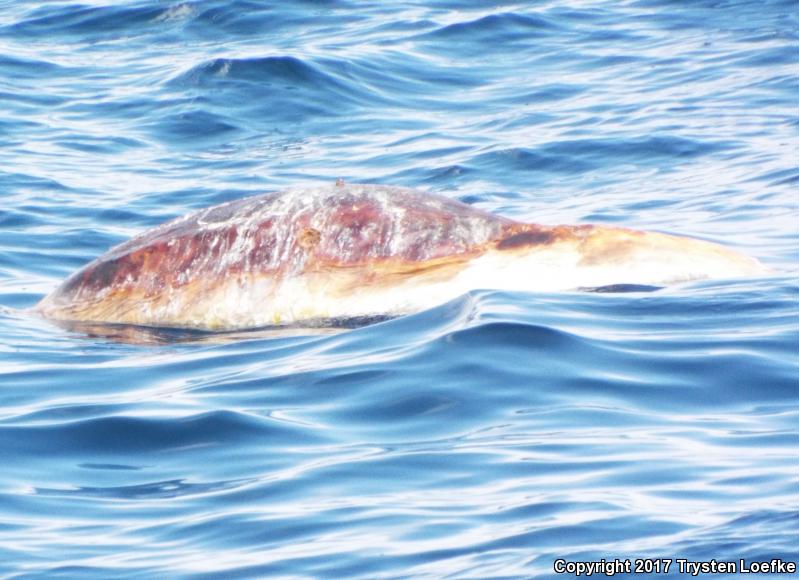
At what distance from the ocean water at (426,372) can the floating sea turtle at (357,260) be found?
0.16 metres


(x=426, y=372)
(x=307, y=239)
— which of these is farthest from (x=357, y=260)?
(x=426, y=372)

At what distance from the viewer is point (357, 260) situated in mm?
7668

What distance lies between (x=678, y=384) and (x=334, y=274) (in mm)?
2126

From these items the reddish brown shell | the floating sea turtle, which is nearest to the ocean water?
the floating sea turtle

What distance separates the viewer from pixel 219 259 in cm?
787

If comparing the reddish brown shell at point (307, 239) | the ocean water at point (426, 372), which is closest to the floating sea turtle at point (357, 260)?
the reddish brown shell at point (307, 239)

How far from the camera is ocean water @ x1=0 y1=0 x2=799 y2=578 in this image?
14.6 feet

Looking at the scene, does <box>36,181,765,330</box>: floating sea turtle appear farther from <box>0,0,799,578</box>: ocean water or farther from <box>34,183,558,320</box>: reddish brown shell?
<box>0,0,799,578</box>: ocean water

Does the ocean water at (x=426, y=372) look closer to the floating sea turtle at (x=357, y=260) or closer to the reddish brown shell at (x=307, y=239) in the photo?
the floating sea turtle at (x=357, y=260)

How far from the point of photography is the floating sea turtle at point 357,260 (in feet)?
24.8

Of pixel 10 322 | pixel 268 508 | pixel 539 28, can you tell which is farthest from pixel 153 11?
pixel 268 508

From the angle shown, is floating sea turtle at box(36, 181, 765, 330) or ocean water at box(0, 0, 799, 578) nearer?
ocean water at box(0, 0, 799, 578)

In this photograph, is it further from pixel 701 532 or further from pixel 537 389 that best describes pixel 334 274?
pixel 701 532

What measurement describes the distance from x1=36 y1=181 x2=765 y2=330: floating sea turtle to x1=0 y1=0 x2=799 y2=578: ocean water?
0.16 m
